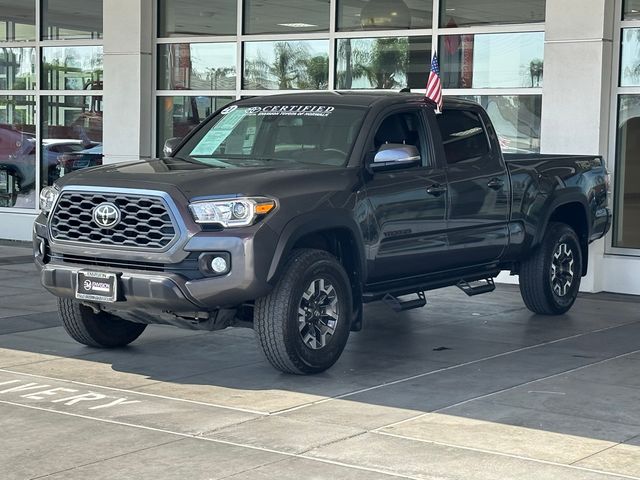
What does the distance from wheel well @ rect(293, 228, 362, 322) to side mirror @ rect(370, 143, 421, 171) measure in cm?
60

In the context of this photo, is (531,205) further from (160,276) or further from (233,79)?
(233,79)

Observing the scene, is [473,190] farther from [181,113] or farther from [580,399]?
[181,113]

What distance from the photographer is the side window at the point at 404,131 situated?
9305 mm

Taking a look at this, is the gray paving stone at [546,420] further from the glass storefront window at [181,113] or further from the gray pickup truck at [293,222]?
the glass storefront window at [181,113]

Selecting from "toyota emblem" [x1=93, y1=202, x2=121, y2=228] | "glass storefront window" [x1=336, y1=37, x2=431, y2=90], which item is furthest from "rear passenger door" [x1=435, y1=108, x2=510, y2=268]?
"glass storefront window" [x1=336, y1=37, x2=431, y2=90]

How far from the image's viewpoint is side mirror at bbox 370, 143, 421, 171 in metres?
8.77

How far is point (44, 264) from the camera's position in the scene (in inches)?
336

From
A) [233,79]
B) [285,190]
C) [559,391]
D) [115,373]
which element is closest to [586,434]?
[559,391]

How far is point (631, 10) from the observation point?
12906 millimetres

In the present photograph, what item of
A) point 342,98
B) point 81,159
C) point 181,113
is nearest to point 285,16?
point 181,113

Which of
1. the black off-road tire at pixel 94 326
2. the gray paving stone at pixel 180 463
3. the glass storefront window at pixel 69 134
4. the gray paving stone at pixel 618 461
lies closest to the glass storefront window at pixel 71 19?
the glass storefront window at pixel 69 134

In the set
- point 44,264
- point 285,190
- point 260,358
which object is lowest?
point 260,358

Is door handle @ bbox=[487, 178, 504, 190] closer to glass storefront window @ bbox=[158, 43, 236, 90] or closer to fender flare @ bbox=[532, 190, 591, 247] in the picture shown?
fender flare @ bbox=[532, 190, 591, 247]

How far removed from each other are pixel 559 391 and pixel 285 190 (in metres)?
2.27
